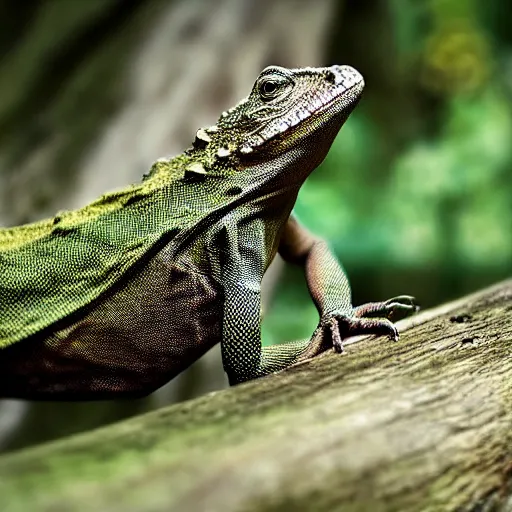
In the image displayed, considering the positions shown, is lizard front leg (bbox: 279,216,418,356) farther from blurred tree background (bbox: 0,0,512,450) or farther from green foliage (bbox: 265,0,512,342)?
green foliage (bbox: 265,0,512,342)

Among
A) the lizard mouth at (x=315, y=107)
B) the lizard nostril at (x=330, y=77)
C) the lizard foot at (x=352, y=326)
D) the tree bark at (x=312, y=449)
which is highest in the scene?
the lizard nostril at (x=330, y=77)

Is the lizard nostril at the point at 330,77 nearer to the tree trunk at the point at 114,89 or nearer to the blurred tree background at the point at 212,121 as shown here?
the blurred tree background at the point at 212,121

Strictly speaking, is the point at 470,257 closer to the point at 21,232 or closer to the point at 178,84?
the point at 178,84

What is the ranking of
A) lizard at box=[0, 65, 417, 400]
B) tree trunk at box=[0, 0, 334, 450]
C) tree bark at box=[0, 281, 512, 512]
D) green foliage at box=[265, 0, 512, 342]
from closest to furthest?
tree bark at box=[0, 281, 512, 512] → lizard at box=[0, 65, 417, 400] → tree trunk at box=[0, 0, 334, 450] → green foliage at box=[265, 0, 512, 342]

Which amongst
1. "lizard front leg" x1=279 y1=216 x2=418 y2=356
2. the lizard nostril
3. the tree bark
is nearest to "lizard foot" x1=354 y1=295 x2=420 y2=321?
"lizard front leg" x1=279 y1=216 x2=418 y2=356

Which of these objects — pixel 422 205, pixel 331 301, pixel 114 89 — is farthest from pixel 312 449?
pixel 422 205

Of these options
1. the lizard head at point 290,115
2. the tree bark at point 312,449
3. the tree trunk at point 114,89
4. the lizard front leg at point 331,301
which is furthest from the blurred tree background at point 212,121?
the tree bark at point 312,449
